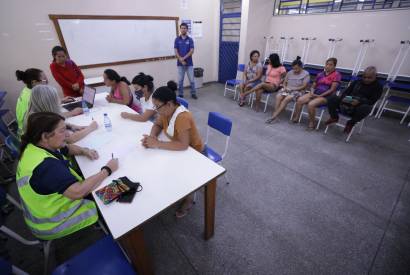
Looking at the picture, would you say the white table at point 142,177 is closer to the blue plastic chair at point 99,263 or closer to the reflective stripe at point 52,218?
the blue plastic chair at point 99,263

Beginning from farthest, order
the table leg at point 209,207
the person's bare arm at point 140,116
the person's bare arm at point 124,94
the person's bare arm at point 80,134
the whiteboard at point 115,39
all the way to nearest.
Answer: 1. the whiteboard at point 115,39
2. the person's bare arm at point 124,94
3. the person's bare arm at point 140,116
4. the person's bare arm at point 80,134
5. the table leg at point 209,207

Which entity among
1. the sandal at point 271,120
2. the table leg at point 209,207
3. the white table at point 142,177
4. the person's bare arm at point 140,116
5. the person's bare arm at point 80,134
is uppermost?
the person's bare arm at point 140,116

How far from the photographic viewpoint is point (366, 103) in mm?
3047

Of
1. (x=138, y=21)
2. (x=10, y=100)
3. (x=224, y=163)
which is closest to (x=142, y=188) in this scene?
(x=224, y=163)

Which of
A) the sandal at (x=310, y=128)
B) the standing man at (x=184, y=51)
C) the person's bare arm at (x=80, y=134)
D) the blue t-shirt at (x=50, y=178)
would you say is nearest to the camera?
the blue t-shirt at (x=50, y=178)

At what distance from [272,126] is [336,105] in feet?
3.50

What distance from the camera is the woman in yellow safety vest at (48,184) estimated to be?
0.96m

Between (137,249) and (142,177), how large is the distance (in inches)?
16.3

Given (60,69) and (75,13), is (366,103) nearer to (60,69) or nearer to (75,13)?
(60,69)

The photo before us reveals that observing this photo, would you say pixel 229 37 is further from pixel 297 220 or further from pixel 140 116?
pixel 297 220

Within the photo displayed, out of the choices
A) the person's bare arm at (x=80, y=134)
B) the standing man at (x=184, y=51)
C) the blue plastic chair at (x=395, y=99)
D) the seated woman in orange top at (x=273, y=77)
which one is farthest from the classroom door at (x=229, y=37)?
the person's bare arm at (x=80, y=134)

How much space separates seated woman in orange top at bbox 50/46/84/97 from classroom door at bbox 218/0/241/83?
404 centimetres

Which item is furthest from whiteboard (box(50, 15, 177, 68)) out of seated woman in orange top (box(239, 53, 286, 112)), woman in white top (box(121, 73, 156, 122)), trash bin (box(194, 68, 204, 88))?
seated woman in orange top (box(239, 53, 286, 112))

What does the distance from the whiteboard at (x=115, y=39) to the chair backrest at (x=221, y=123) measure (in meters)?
3.41
